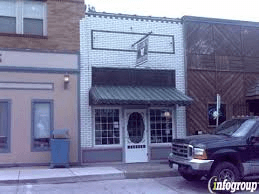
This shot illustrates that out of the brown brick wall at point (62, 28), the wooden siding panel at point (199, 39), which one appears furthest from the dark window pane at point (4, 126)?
the wooden siding panel at point (199, 39)

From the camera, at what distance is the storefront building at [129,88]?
13969 mm

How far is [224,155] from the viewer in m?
9.21

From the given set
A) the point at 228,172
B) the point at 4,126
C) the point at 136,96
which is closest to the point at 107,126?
the point at 136,96

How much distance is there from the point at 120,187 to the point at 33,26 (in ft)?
23.9

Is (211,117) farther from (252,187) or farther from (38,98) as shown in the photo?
(38,98)

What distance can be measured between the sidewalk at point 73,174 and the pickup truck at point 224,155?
7.03 ft

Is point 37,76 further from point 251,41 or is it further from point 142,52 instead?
point 251,41

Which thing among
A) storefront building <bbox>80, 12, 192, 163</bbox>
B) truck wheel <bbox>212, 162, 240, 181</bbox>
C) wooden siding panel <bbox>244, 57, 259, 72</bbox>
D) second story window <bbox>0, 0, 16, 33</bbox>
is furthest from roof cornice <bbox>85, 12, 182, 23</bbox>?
truck wheel <bbox>212, 162, 240, 181</bbox>

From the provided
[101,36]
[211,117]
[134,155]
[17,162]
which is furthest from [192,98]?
[17,162]

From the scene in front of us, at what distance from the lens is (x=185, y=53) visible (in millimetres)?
15523

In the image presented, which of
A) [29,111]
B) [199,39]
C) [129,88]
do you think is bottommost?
[29,111]

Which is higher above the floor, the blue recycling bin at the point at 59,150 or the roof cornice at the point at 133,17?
the roof cornice at the point at 133,17

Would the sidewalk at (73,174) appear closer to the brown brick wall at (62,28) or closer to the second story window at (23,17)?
the brown brick wall at (62,28)

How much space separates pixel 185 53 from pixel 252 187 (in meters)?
7.20
